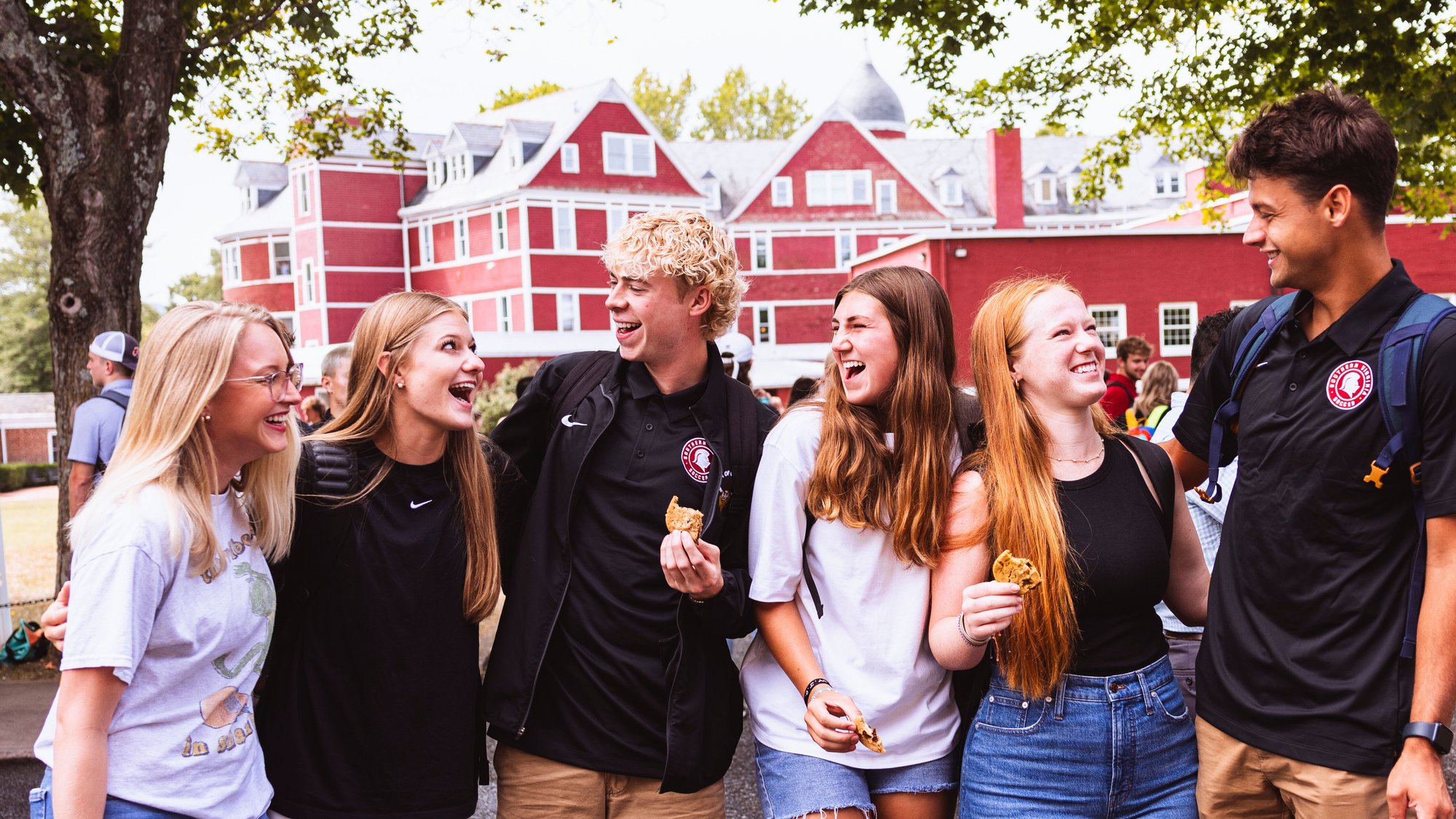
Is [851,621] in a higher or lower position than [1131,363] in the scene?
lower

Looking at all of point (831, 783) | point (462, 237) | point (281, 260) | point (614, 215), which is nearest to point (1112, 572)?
point (831, 783)

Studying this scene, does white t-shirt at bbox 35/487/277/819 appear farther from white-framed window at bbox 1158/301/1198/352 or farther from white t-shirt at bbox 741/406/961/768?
white-framed window at bbox 1158/301/1198/352

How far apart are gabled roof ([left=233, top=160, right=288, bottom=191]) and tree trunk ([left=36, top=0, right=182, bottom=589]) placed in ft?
150

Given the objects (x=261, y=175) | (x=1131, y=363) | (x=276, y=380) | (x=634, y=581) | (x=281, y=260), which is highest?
(x=261, y=175)

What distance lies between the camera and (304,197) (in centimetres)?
4641

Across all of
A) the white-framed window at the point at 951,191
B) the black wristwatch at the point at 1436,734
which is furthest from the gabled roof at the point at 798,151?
the black wristwatch at the point at 1436,734

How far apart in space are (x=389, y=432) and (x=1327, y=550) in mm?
2403

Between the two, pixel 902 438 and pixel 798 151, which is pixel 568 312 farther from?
pixel 902 438

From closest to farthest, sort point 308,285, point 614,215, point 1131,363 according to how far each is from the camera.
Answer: point 1131,363
point 614,215
point 308,285

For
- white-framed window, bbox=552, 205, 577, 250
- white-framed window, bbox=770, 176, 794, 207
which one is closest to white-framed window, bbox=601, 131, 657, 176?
white-framed window, bbox=552, 205, 577, 250

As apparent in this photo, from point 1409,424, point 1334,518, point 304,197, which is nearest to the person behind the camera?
point 1409,424

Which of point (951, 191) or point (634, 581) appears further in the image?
point (951, 191)

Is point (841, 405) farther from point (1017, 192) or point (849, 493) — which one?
point (1017, 192)

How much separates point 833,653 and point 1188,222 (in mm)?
44016
